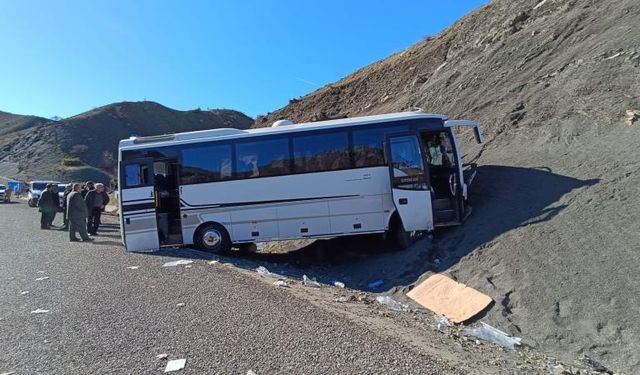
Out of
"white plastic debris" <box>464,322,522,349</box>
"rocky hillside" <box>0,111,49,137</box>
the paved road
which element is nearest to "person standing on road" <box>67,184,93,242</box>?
the paved road

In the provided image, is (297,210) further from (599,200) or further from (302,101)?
(302,101)

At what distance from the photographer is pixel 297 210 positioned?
41.0 feet

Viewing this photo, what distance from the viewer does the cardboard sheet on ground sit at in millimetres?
7992

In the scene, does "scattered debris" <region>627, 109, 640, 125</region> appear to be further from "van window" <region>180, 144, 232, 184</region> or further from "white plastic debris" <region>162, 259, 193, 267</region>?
"white plastic debris" <region>162, 259, 193, 267</region>

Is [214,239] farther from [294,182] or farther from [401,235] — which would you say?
[401,235]

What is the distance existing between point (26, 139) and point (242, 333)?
9191 centimetres

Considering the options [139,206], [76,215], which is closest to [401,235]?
[139,206]

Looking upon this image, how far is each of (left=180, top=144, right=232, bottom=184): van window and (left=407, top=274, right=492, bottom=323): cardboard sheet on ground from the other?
19.6 ft

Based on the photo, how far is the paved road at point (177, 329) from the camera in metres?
5.03

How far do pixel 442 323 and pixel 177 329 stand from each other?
13.2ft

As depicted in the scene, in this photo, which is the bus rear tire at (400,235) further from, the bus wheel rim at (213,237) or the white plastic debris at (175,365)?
the white plastic debris at (175,365)

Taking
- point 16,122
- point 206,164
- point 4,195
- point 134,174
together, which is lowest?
point 134,174

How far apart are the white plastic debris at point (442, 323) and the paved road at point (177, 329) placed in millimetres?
1769

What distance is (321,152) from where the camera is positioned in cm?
1240
